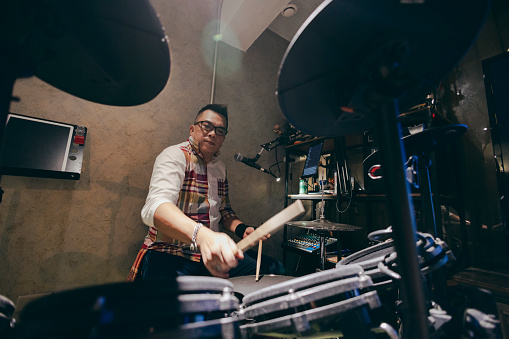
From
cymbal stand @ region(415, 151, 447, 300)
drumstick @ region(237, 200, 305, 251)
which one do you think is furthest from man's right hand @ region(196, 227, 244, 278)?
cymbal stand @ region(415, 151, 447, 300)

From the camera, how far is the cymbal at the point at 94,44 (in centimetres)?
45

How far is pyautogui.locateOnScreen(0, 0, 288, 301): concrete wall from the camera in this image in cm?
146

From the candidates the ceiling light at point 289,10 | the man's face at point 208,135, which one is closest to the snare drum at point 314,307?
the man's face at point 208,135

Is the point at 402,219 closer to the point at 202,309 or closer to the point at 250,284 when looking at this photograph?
the point at 202,309

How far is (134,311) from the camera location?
1.30 ft

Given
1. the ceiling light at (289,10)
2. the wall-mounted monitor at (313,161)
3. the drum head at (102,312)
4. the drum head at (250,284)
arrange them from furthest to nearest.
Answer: the ceiling light at (289,10) < the wall-mounted monitor at (313,161) < the drum head at (250,284) < the drum head at (102,312)

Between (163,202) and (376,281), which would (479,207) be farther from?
(163,202)

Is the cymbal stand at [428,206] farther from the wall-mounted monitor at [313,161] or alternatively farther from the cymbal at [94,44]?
the wall-mounted monitor at [313,161]

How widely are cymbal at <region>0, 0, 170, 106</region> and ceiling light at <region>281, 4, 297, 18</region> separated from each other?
109 inches

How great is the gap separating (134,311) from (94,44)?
0.66m

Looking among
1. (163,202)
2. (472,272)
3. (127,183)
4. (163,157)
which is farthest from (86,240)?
(472,272)

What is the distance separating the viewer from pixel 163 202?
107cm

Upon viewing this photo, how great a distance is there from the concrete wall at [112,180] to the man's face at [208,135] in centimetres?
50

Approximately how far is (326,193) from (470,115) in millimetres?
1642
